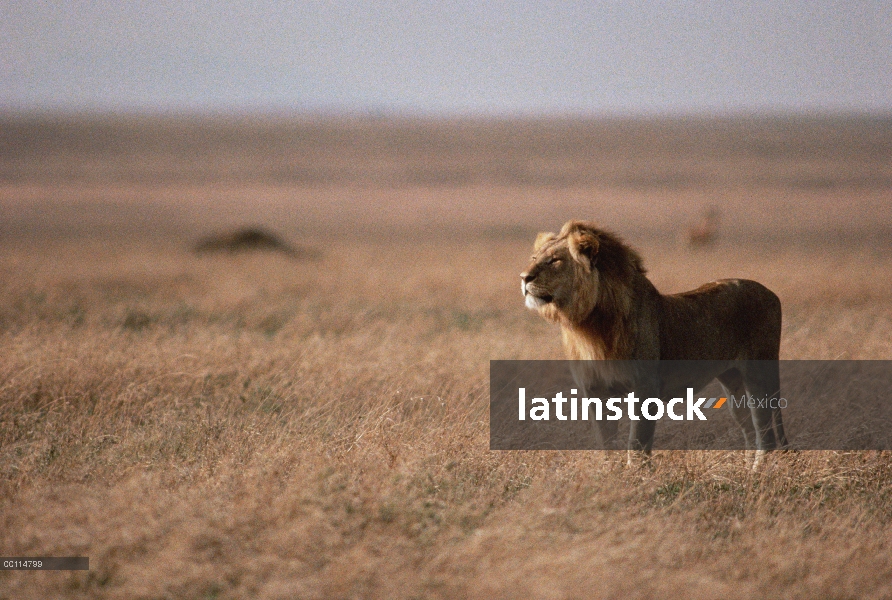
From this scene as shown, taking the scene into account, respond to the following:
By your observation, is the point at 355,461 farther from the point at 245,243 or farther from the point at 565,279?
the point at 245,243

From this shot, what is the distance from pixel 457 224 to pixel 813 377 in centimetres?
3233

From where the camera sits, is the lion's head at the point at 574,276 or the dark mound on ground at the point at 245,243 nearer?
the lion's head at the point at 574,276

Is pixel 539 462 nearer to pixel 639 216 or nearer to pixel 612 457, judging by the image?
pixel 612 457

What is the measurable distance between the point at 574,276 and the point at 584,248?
0.66 feet

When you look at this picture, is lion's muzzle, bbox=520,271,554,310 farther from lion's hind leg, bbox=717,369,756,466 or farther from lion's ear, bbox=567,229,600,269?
lion's hind leg, bbox=717,369,756,466

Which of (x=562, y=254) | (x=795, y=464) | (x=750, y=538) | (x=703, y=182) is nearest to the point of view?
(x=750, y=538)

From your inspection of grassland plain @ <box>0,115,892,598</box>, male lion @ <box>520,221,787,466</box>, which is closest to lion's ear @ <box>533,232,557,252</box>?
male lion @ <box>520,221,787,466</box>

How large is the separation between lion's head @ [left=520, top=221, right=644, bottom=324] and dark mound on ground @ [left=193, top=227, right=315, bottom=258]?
16.3m

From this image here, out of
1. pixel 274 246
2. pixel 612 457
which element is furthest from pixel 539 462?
pixel 274 246

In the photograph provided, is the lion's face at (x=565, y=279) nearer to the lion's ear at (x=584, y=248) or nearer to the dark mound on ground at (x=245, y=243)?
the lion's ear at (x=584, y=248)

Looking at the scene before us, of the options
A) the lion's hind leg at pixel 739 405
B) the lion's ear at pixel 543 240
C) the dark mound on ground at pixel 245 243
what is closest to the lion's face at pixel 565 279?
the lion's ear at pixel 543 240

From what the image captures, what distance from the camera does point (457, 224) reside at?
1577 inches

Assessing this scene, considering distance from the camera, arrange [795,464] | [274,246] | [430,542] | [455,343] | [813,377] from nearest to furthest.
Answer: [430,542] < [795,464] < [813,377] < [455,343] < [274,246]

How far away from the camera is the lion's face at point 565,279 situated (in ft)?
18.2
